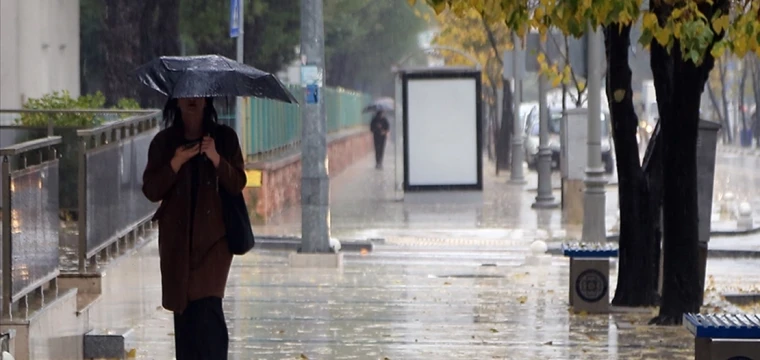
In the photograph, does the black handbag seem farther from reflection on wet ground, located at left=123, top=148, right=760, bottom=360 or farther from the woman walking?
reflection on wet ground, located at left=123, top=148, right=760, bottom=360

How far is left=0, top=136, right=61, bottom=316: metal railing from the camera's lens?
813cm

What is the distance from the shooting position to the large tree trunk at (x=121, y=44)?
23250mm

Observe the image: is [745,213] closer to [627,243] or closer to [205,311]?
[627,243]

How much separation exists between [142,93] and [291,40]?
31.1 ft

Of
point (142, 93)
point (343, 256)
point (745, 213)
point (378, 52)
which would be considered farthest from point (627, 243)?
point (378, 52)

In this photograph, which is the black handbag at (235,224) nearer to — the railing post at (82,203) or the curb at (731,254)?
the railing post at (82,203)

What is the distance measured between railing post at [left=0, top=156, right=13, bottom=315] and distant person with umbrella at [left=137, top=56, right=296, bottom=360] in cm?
92

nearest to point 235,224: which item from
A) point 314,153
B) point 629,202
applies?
point 629,202

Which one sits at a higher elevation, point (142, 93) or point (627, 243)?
point (142, 93)

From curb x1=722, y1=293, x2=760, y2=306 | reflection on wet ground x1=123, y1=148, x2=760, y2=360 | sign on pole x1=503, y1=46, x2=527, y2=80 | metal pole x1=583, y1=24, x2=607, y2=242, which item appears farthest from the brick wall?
curb x1=722, y1=293, x2=760, y2=306

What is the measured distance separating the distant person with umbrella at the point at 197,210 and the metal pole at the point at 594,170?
10609 millimetres

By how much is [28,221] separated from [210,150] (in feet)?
5.31

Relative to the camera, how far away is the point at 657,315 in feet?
41.1

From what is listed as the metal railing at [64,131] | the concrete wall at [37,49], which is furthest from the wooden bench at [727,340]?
the concrete wall at [37,49]
